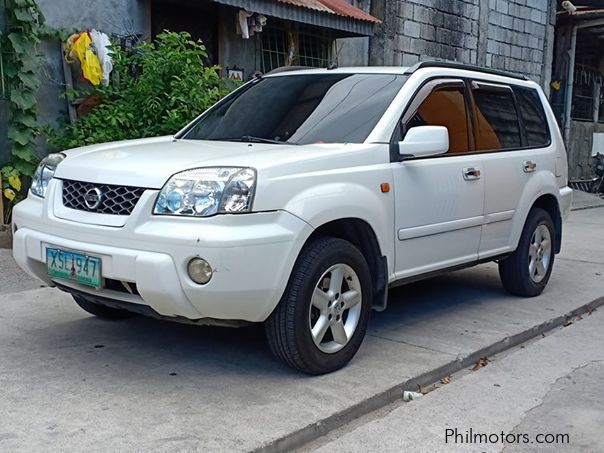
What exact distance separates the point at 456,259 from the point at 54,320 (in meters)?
2.76

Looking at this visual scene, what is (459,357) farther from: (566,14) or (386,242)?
(566,14)

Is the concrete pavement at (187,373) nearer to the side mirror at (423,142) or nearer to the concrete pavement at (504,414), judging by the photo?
the concrete pavement at (504,414)

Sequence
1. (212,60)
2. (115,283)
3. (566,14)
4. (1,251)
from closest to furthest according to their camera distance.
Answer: (115,283), (1,251), (212,60), (566,14)

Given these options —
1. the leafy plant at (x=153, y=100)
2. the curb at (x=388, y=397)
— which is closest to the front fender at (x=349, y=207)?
the curb at (x=388, y=397)

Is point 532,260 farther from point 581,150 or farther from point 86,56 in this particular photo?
point 581,150

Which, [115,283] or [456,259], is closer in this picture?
[115,283]

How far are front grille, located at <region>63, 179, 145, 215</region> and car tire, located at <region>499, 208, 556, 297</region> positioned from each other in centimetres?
340

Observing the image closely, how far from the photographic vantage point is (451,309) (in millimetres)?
5906

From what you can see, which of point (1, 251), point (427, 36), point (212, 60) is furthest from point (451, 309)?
point (427, 36)

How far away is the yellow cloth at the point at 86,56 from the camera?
26.2 ft

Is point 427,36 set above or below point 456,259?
above

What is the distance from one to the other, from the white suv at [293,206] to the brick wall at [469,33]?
725 cm

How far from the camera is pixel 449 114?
5.28 m

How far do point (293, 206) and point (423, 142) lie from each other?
1091mm
